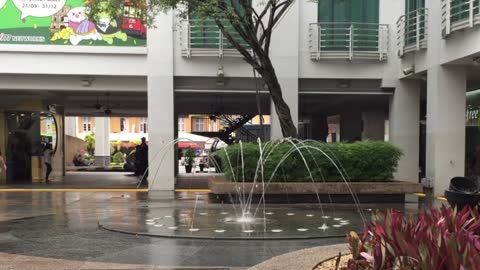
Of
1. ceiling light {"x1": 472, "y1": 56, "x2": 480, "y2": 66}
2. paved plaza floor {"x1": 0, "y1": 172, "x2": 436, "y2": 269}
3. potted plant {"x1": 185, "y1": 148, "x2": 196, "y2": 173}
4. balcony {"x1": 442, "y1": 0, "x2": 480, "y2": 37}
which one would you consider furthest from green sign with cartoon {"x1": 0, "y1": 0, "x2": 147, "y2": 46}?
potted plant {"x1": 185, "y1": 148, "x2": 196, "y2": 173}

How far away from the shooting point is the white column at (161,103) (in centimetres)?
1914

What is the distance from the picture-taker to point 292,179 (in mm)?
14852

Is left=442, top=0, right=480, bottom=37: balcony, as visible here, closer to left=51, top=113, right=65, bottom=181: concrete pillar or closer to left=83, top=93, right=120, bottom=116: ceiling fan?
left=83, top=93, right=120, bottom=116: ceiling fan

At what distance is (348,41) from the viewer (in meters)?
19.6

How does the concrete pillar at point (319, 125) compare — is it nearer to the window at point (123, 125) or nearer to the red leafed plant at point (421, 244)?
the red leafed plant at point (421, 244)

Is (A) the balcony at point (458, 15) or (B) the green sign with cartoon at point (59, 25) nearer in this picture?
(A) the balcony at point (458, 15)

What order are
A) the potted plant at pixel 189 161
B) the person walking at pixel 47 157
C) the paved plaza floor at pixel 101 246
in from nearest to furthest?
the paved plaza floor at pixel 101 246
the person walking at pixel 47 157
the potted plant at pixel 189 161

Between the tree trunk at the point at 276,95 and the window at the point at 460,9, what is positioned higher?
the window at the point at 460,9

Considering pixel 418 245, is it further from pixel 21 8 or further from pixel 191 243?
pixel 21 8

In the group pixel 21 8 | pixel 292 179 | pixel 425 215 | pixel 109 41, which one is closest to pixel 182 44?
pixel 109 41

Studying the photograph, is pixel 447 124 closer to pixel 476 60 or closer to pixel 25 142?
pixel 476 60

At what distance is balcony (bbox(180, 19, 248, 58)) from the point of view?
1920 cm

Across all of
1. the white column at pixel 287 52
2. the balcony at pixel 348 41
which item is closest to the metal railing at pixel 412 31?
the balcony at pixel 348 41

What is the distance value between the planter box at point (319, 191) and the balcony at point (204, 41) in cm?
603
